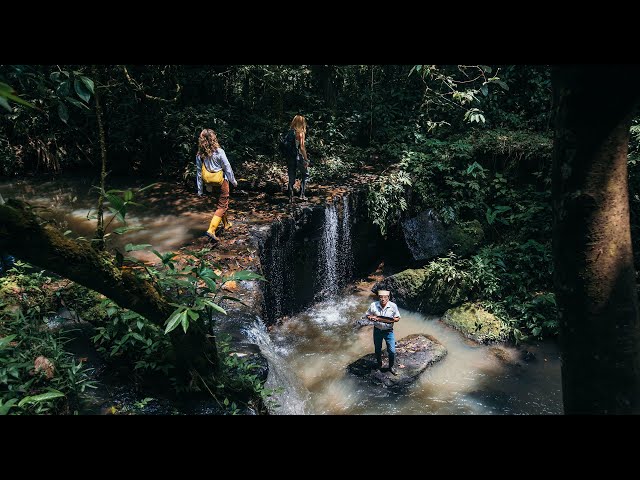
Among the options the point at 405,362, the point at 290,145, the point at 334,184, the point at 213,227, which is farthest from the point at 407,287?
the point at 213,227

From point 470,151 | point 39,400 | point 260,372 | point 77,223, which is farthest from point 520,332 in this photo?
point 77,223

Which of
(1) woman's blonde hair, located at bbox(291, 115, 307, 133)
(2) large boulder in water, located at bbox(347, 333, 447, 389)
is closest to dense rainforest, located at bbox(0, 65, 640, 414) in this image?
(2) large boulder in water, located at bbox(347, 333, 447, 389)

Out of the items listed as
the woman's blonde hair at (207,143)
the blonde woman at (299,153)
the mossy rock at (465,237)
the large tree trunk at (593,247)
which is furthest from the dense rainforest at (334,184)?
the woman's blonde hair at (207,143)

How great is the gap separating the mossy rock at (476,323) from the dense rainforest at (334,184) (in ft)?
0.31

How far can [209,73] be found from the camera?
12.4 m

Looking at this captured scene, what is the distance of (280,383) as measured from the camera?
18.4 ft

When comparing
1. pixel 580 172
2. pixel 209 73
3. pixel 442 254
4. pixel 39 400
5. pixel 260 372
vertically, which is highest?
pixel 209 73

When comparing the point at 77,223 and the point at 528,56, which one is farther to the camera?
the point at 77,223

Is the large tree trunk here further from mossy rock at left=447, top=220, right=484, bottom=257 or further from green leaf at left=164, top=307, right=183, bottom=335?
mossy rock at left=447, top=220, right=484, bottom=257

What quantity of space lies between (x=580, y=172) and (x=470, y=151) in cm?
1010

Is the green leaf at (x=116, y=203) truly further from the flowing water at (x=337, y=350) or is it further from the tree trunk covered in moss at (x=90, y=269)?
the flowing water at (x=337, y=350)

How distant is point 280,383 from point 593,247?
435 cm

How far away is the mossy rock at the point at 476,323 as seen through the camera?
8.66 m
